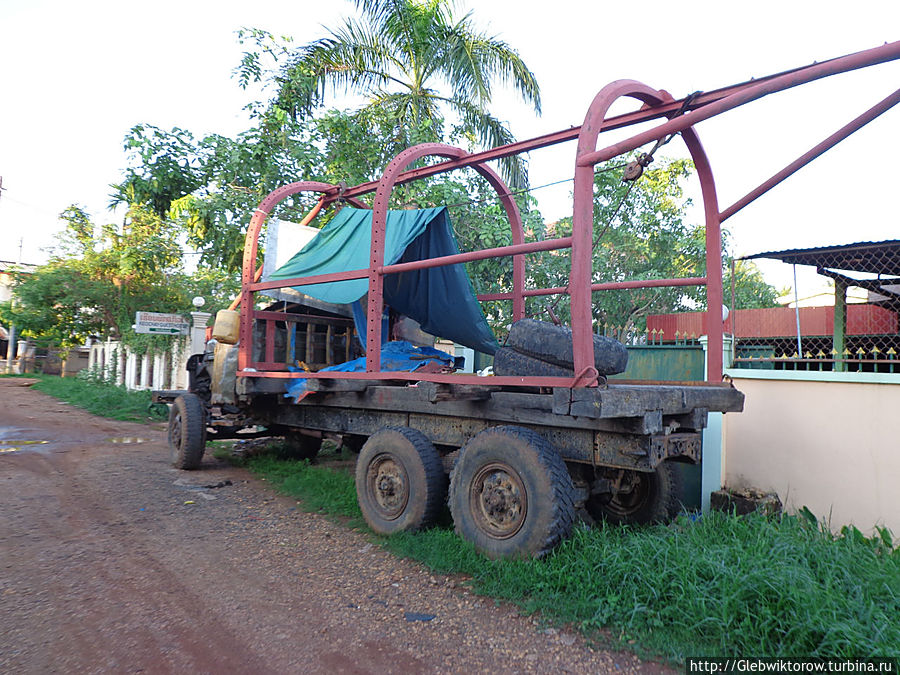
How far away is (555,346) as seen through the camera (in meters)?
4.11

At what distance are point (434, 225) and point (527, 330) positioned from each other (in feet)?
8.47

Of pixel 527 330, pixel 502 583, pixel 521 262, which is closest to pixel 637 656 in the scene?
pixel 502 583

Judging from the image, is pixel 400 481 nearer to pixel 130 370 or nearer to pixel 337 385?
pixel 337 385

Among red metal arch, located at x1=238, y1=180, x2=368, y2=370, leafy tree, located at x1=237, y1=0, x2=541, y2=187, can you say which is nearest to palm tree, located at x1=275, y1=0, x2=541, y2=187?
leafy tree, located at x1=237, y1=0, x2=541, y2=187

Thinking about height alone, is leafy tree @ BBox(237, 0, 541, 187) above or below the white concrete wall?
above

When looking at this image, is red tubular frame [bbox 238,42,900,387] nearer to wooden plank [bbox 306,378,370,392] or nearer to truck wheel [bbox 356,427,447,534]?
wooden plank [bbox 306,378,370,392]

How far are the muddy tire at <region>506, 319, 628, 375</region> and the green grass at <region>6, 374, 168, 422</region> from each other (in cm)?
970

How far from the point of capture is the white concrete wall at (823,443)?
15.0 ft

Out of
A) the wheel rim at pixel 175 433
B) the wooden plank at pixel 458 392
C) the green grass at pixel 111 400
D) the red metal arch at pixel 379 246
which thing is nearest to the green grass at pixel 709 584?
the wooden plank at pixel 458 392

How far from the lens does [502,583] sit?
3633 millimetres

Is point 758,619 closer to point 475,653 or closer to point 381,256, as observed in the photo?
point 475,653

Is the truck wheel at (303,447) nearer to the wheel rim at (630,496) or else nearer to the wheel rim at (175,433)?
the wheel rim at (175,433)

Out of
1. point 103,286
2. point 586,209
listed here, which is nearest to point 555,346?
point 586,209

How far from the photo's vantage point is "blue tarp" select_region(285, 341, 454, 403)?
5.78 m
